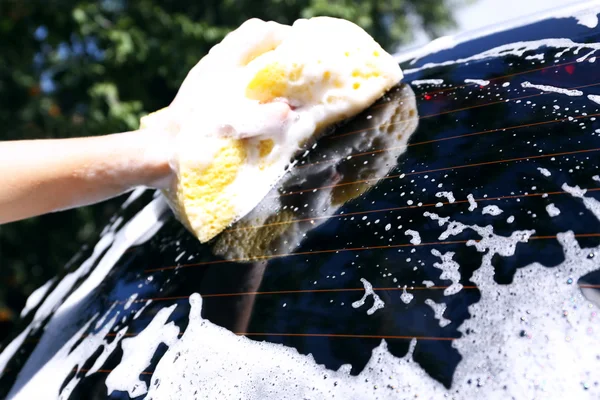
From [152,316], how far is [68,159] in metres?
0.42

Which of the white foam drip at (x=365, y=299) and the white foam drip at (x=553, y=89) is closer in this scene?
the white foam drip at (x=365, y=299)

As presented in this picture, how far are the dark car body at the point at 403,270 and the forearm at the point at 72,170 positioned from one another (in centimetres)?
19

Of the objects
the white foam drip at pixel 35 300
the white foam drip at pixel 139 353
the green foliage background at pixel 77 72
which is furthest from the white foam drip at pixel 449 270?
the green foliage background at pixel 77 72

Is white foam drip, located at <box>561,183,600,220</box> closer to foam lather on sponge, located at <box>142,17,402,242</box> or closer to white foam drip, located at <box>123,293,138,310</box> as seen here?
foam lather on sponge, located at <box>142,17,402,242</box>

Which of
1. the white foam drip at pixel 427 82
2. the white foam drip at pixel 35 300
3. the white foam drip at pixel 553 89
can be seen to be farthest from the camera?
the white foam drip at pixel 35 300

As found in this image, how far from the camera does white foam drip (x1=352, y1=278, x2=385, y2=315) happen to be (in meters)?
0.89

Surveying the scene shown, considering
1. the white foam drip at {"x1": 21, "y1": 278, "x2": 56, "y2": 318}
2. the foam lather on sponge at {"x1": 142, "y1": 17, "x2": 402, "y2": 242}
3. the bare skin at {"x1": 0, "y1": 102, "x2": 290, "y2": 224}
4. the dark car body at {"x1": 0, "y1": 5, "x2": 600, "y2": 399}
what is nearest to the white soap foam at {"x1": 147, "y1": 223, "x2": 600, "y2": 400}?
the dark car body at {"x1": 0, "y1": 5, "x2": 600, "y2": 399}

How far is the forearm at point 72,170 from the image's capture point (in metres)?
1.26

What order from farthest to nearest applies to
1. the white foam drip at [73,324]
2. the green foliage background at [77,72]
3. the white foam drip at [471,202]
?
the green foliage background at [77,72], the white foam drip at [73,324], the white foam drip at [471,202]

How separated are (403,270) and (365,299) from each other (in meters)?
0.08

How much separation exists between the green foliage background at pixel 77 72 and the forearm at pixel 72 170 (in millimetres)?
3325

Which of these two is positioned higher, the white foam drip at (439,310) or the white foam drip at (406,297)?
the white foam drip at (406,297)

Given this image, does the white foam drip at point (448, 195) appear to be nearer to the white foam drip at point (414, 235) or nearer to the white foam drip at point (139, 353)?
the white foam drip at point (414, 235)

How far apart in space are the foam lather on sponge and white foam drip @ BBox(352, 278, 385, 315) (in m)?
0.45
